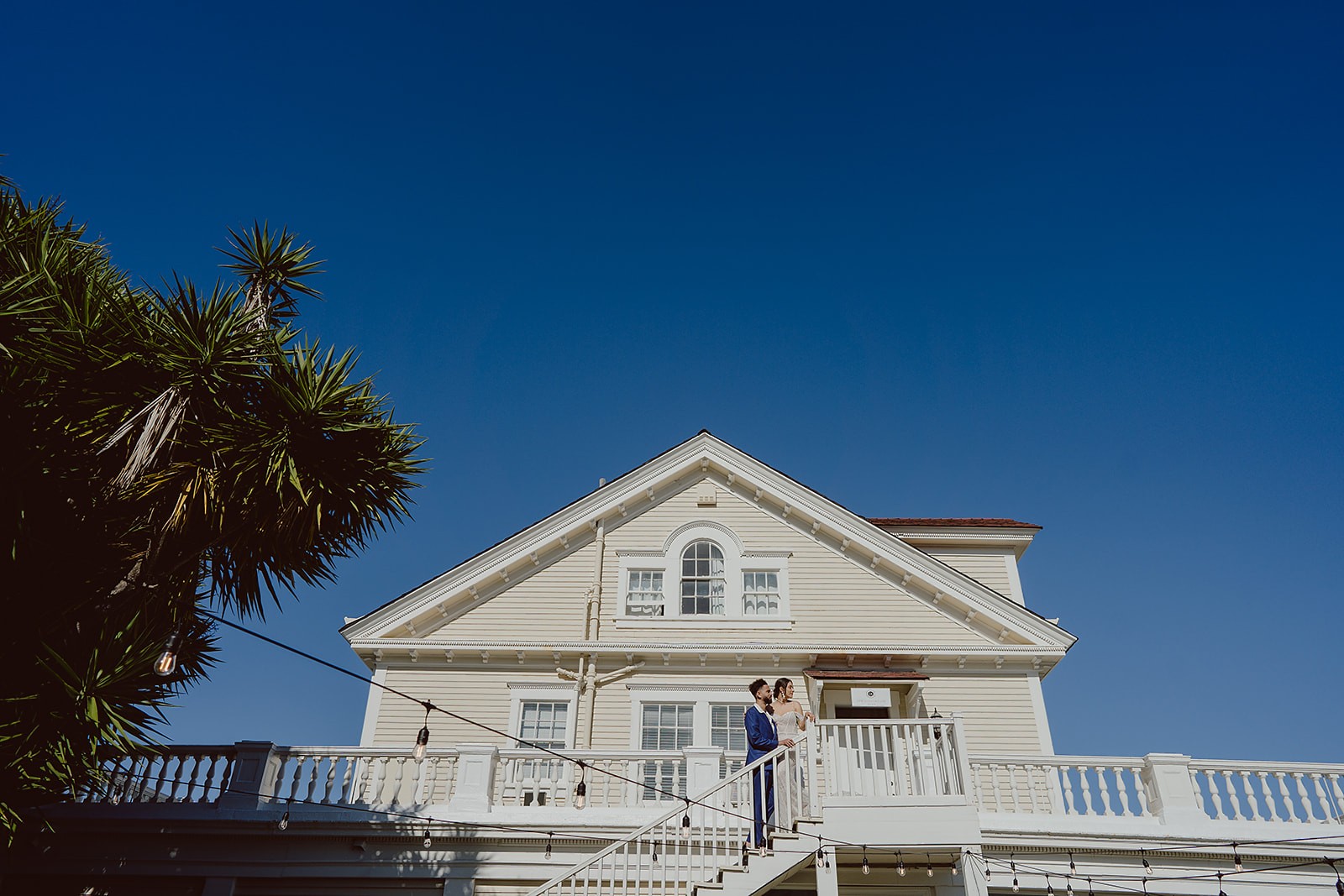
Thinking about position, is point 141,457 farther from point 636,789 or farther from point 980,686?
point 980,686

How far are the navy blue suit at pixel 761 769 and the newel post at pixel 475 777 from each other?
3.56m

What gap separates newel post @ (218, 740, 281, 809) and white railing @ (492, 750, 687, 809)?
2908 millimetres

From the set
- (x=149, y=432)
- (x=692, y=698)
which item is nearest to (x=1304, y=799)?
(x=692, y=698)

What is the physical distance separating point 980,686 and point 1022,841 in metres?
4.31

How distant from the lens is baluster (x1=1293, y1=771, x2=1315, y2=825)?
472 inches

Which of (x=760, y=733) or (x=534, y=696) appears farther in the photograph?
(x=534, y=696)

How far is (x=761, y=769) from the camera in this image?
10.4 metres

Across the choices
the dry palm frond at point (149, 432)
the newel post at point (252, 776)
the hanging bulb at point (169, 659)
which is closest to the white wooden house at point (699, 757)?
the newel post at point (252, 776)

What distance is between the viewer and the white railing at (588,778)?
12086 millimetres

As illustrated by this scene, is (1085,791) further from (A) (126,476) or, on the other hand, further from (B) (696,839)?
(A) (126,476)

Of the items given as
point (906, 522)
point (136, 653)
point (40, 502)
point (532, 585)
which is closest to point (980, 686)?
point (906, 522)

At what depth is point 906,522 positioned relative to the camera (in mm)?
18844

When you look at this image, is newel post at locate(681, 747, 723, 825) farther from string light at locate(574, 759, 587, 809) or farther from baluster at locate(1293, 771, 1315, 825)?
baluster at locate(1293, 771, 1315, 825)

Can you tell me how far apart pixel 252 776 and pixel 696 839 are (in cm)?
597
